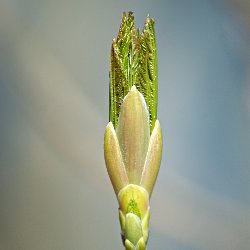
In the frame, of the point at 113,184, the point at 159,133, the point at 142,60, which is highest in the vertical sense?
the point at 142,60

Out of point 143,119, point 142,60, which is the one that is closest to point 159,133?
point 143,119

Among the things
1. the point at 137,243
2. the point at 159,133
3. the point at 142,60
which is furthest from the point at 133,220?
the point at 142,60

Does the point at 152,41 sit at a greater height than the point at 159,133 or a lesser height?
greater

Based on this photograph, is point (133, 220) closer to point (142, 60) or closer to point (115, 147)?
point (115, 147)

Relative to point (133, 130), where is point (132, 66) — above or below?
above
